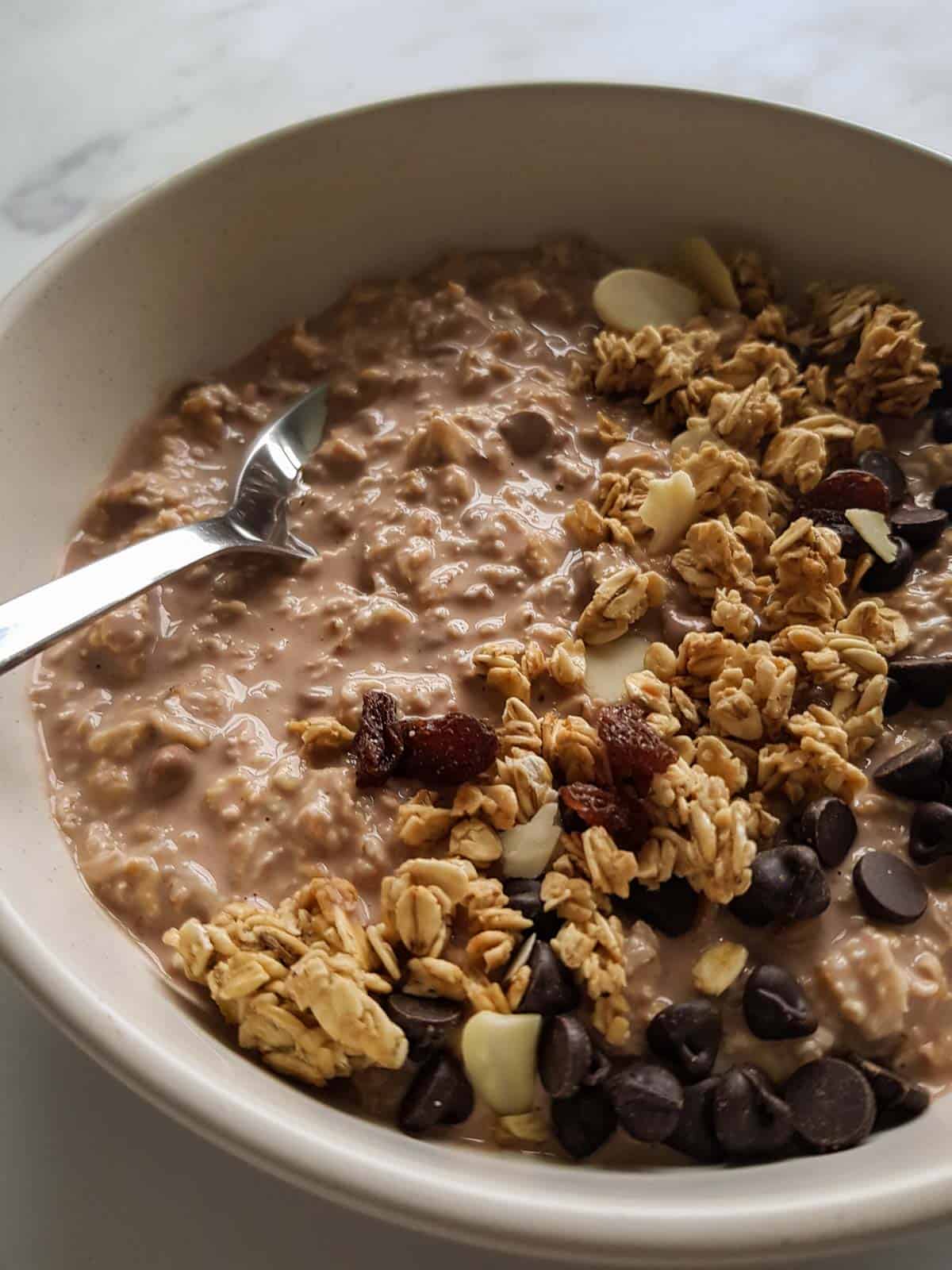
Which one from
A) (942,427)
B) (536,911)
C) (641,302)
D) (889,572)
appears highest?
(641,302)

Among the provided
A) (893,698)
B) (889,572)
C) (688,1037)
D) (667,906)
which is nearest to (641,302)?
(889,572)

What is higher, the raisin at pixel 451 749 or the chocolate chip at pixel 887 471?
the chocolate chip at pixel 887 471

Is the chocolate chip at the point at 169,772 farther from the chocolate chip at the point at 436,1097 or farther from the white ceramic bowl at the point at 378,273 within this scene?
the chocolate chip at the point at 436,1097

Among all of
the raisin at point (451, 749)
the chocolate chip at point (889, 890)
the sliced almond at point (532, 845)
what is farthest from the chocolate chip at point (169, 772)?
the chocolate chip at point (889, 890)

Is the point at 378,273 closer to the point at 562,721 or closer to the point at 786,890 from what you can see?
the point at 562,721

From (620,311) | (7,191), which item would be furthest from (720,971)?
(7,191)

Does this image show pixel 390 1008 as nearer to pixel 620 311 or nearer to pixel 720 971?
pixel 720 971
